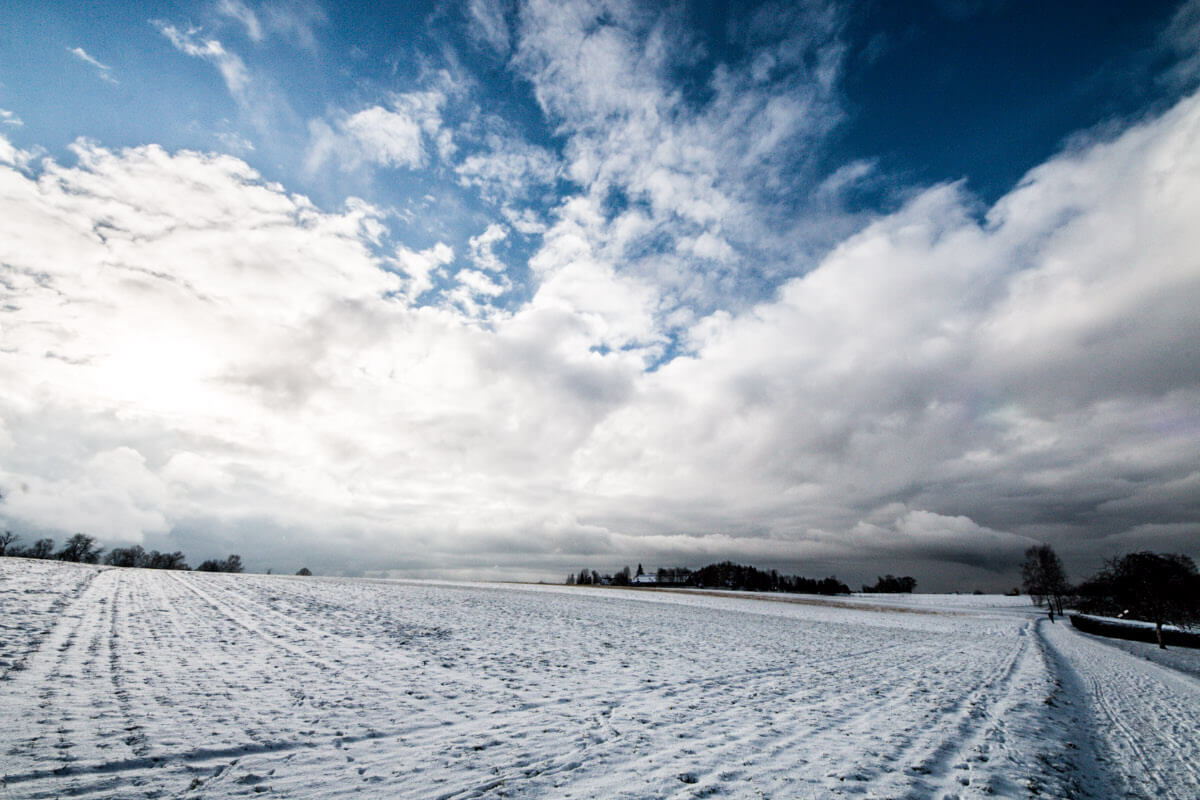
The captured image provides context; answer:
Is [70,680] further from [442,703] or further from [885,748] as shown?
[885,748]

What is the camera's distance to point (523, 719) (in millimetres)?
10422

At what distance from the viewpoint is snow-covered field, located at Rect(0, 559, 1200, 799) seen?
7.45 meters

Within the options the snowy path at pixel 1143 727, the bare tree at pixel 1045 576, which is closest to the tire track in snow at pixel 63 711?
the snowy path at pixel 1143 727

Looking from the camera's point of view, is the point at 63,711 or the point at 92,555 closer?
the point at 63,711

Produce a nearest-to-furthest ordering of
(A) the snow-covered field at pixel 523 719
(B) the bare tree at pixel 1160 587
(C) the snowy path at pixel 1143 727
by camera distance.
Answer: (A) the snow-covered field at pixel 523 719 → (C) the snowy path at pixel 1143 727 → (B) the bare tree at pixel 1160 587

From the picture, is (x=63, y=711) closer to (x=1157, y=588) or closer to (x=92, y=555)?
(x=1157, y=588)

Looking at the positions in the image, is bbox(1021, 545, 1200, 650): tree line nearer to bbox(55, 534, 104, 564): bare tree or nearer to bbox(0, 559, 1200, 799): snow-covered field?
bbox(0, 559, 1200, 799): snow-covered field

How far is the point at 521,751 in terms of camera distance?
8.59 meters

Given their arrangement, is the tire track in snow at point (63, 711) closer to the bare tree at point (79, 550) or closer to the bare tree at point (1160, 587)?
the bare tree at point (1160, 587)

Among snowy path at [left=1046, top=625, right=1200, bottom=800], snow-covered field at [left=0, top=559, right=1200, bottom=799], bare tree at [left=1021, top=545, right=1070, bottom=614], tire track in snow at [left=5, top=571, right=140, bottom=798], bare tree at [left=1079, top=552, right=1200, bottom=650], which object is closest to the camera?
tire track in snow at [left=5, top=571, right=140, bottom=798]

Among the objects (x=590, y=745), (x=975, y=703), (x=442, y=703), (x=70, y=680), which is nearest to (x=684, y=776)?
(x=590, y=745)

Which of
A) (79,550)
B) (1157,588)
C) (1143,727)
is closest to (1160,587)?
(1157,588)

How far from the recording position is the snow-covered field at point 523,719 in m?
7.45

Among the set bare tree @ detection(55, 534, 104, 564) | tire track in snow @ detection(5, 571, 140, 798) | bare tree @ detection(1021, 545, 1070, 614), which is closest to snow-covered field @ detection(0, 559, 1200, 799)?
tire track in snow @ detection(5, 571, 140, 798)
